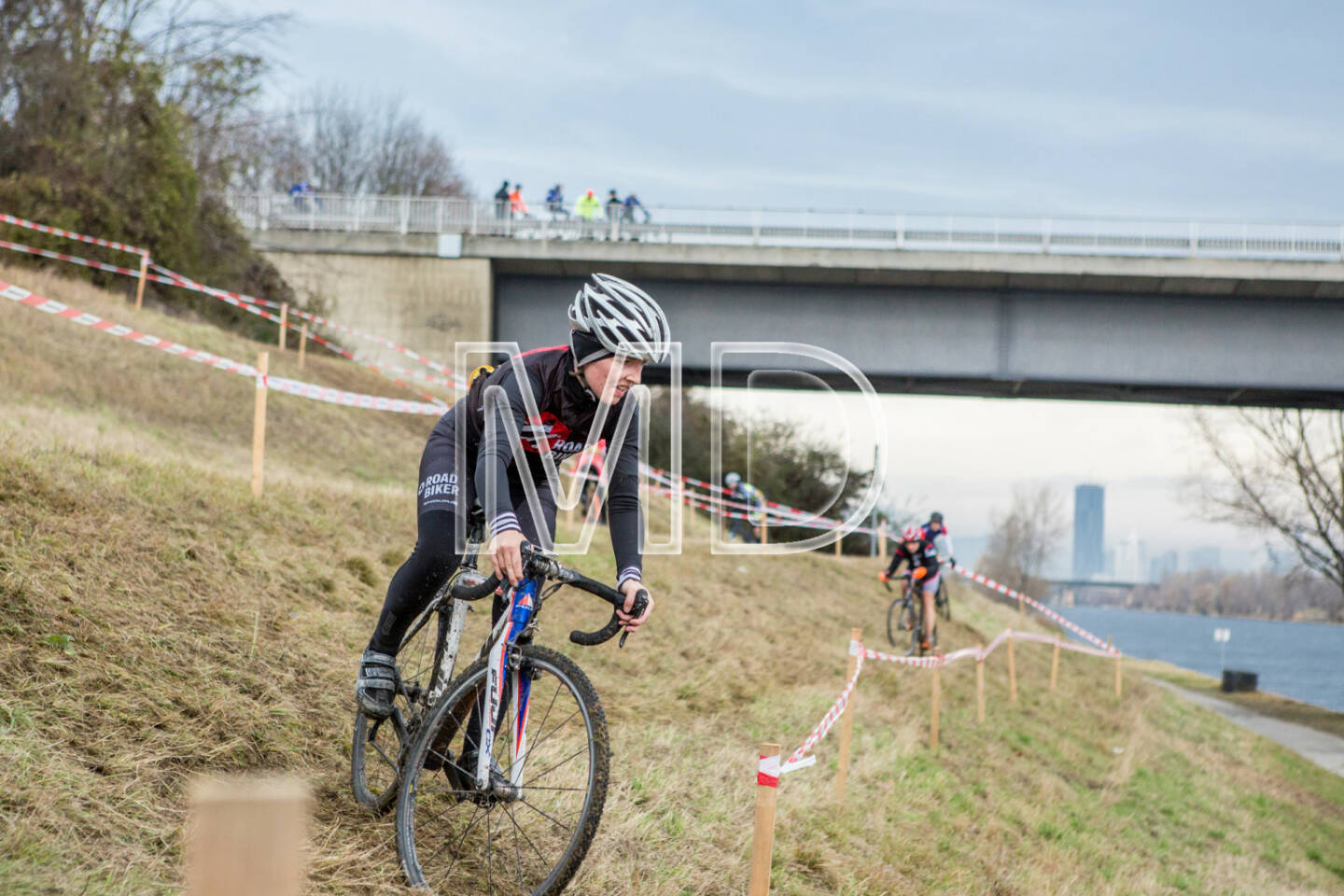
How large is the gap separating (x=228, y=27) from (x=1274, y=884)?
27877 mm

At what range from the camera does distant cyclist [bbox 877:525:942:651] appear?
14.8 m

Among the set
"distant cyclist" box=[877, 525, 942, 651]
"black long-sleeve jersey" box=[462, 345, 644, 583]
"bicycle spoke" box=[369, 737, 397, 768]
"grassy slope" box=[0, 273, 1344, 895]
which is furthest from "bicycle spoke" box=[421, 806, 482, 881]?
"distant cyclist" box=[877, 525, 942, 651]

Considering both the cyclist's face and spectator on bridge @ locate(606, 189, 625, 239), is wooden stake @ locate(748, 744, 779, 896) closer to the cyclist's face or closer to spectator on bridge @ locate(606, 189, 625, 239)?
the cyclist's face

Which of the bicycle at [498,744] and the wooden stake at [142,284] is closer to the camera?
the bicycle at [498,744]

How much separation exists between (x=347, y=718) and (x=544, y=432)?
2.29 m

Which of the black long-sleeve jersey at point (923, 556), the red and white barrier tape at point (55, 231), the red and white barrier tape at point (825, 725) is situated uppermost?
the red and white barrier tape at point (55, 231)

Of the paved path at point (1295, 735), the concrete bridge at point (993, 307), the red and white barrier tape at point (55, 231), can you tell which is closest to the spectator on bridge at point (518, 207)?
the concrete bridge at point (993, 307)

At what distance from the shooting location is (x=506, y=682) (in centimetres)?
361

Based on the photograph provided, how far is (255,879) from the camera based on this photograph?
121 cm

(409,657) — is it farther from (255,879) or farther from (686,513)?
(686,513)

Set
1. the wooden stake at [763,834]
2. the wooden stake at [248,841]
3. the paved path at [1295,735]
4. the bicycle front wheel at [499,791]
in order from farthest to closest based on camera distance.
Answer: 1. the paved path at [1295,735]
2. the wooden stake at [763,834]
3. the bicycle front wheel at [499,791]
4. the wooden stake at [248,841]

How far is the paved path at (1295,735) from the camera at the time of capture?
66.6 feet

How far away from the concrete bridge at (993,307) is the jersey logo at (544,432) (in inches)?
872

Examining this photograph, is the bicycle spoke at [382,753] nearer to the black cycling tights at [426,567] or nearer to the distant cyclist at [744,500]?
the black cycling tights at [426,567]
